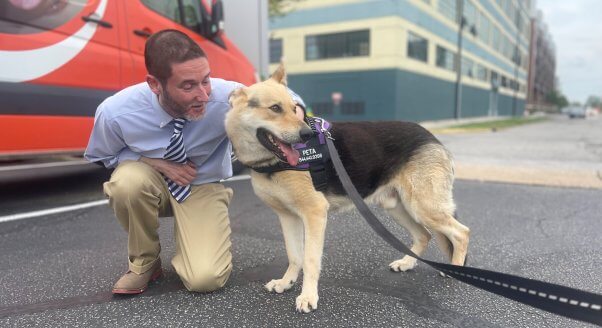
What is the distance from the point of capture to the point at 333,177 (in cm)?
270

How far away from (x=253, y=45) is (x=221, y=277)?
5.89m

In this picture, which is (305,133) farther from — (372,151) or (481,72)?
(481,72)

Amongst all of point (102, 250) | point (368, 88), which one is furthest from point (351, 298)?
point (368, 88)

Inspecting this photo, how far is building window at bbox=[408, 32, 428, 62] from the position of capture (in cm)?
2480

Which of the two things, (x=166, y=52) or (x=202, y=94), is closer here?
(x=166, y=52)

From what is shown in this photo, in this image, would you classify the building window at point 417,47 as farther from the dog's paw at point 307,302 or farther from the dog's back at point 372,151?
Answer: the dog's paw at point 307,302

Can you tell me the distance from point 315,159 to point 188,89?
0.86 metres

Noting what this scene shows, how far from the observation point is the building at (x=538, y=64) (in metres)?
83.3

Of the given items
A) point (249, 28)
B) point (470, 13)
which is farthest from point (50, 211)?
point (470, 13)

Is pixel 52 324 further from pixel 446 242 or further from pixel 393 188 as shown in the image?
pixel 446 242

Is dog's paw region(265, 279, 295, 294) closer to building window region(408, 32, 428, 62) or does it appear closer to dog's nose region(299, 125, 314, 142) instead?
dog's nose region(299, 125, 314, 142)

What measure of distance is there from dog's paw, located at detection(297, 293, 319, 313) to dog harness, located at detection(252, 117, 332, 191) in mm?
647

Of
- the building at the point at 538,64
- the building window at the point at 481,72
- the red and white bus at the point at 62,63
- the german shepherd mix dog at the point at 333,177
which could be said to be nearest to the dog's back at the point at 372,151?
the german shepherd mix dog at the point at 333,177

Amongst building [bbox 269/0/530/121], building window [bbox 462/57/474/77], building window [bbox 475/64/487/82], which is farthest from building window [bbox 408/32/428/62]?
building window [bbox 475/64/487/82]
